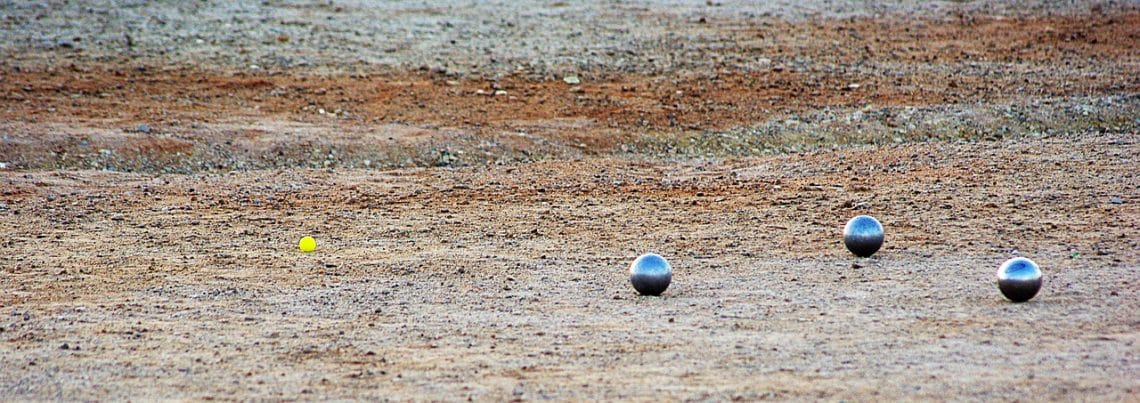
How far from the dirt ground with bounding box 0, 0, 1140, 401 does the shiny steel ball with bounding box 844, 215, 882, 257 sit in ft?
0.55

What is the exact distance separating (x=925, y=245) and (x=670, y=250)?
1.77 m

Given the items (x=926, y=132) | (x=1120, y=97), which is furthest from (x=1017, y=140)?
(x=1120, y=97)

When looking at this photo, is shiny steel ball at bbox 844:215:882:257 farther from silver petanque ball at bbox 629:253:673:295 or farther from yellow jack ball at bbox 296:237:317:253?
yellow jack ball at bbox 296:237:317:253

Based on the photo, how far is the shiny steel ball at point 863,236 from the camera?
834 centimetres

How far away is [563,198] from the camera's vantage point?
A: 1106 centimetres

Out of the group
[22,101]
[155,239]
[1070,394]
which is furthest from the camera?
[22,101]

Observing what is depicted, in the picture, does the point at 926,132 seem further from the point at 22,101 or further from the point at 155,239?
the point at 22,101

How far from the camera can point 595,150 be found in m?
13.2

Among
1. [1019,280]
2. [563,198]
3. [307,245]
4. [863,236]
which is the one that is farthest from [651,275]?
[563,198]

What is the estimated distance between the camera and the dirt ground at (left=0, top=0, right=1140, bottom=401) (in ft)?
20.9

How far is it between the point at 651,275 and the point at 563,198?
3.66 m

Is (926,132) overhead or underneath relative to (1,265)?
overhead

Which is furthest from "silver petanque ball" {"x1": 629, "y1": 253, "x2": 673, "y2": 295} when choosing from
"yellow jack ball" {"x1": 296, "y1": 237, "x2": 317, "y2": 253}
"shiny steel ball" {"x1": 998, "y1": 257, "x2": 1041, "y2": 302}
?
"yellow jack ball" {"x1": 296, "y1": 237, "x2": 317, "y2": 253}

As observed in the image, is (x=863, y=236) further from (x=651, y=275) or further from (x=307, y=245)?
(x=307, y=245)
